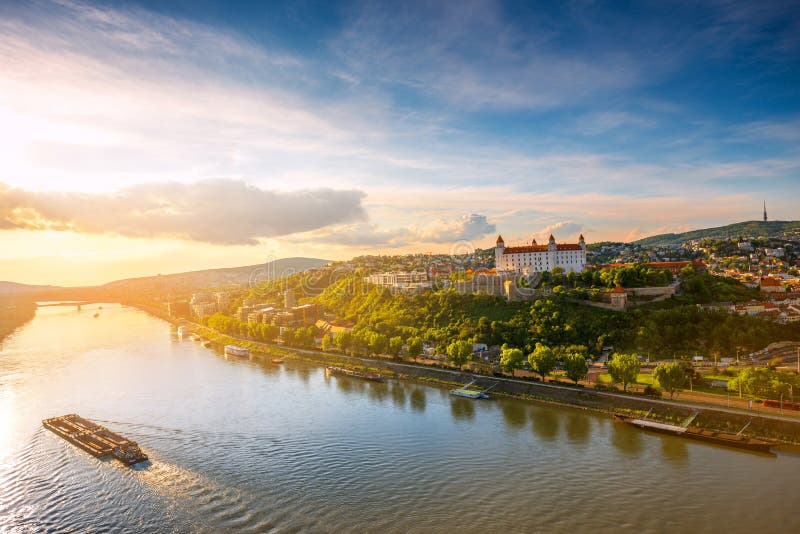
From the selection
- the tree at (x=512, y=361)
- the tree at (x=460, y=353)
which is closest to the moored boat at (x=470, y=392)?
the tree at (x=512, y=361)

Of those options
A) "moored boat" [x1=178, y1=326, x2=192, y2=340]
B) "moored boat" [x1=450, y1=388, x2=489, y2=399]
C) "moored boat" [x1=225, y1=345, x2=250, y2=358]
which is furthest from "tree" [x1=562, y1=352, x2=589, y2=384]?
"moored boat" [x1=178, y1=326, x2=192, y2=340]

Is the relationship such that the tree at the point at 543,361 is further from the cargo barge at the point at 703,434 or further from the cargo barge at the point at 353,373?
the cargo barge at the point at 353,373

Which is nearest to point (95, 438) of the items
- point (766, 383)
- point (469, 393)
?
point (469, 393)

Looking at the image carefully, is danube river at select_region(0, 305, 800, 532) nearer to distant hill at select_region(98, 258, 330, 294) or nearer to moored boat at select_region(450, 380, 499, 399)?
moored boat at select_region(450, 380, 499, 399)

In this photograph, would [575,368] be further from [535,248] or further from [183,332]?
[183,332]

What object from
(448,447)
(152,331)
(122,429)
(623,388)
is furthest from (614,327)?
(152,331)
